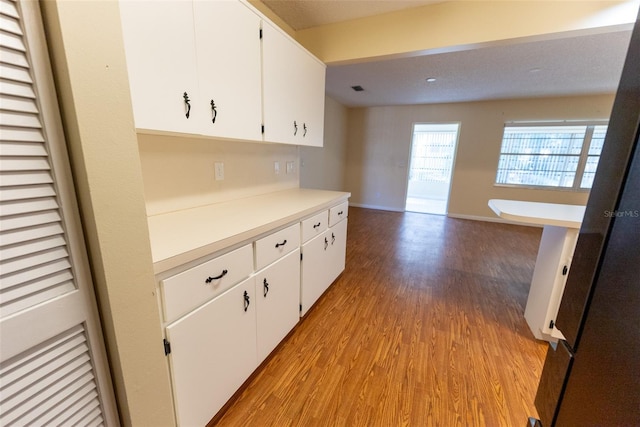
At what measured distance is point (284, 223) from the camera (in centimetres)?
147

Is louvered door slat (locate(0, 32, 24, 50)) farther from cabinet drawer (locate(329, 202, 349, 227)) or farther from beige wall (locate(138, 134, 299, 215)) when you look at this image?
cabinet drawer (locate(329, 202, 349, 227))

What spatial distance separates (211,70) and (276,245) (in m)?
0.95

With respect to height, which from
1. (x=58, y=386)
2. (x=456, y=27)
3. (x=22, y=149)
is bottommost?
(x=58, y=386)

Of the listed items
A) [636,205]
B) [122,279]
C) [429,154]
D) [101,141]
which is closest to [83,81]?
[101,141]

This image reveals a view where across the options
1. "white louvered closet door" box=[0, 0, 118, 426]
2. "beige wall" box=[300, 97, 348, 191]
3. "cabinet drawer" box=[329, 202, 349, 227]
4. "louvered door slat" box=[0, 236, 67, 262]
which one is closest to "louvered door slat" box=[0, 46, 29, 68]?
"white louvered closet door" box=[0, 0, 118, 426]

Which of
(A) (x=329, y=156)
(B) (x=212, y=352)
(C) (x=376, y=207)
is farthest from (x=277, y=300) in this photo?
(C) (x=376, y=207)

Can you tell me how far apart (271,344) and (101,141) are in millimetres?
1360

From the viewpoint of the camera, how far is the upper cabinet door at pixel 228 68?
123 cm

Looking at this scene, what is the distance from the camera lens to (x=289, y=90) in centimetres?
187

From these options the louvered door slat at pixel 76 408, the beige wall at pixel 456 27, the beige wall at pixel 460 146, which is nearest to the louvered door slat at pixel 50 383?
the louvered door slat at pixel 76 408

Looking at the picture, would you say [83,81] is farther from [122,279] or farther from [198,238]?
[198,238]

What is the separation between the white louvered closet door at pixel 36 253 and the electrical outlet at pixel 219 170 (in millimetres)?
1223

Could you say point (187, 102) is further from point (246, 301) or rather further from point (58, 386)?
point (58, 386)

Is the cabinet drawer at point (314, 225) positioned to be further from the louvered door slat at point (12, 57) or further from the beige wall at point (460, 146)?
the beige wall at point (460, 146)
